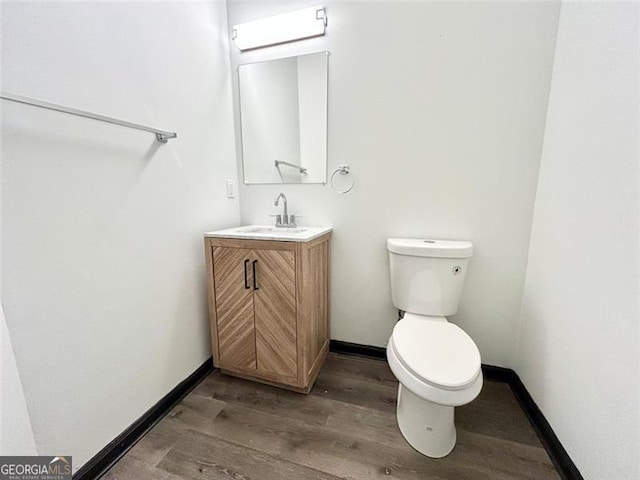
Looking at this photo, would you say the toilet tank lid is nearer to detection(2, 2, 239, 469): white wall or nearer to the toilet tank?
the toilet tank

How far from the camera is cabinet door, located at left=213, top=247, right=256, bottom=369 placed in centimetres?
138

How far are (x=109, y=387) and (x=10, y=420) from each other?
0.36 m

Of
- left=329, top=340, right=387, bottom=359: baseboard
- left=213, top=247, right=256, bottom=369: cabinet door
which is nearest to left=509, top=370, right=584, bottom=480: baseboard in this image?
left=329, top=340, right=387, bottom=359: baseboard

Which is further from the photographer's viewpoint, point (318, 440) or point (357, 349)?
point (357, 349)

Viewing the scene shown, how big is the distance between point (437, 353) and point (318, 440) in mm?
651

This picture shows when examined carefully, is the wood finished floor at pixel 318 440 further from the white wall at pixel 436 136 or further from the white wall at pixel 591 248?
the white wall at pixel 436 136

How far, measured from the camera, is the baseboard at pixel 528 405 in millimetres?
987

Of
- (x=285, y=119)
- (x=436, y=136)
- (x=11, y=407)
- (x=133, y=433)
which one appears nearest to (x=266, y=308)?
(x=133, y=433)

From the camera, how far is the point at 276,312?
1.36 meters

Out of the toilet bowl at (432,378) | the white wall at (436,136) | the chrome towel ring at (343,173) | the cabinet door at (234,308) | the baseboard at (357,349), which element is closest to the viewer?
the toilet bowl at (432,378)

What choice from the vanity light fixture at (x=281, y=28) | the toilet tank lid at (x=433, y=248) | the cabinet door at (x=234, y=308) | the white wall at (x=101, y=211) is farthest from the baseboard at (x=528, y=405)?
the vanity light fixture at (x=281, y=28)

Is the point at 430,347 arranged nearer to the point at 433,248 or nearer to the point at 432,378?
the point at 432,378

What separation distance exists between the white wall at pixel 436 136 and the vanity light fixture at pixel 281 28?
2.1 inches

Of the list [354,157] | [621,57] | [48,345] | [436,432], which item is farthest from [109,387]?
[621,57]
